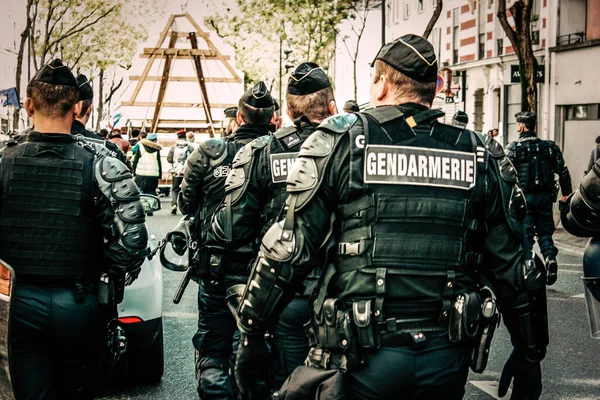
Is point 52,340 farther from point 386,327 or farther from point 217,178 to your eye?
point 217,178

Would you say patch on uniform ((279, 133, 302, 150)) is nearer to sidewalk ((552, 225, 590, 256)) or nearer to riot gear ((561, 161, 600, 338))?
riot gear ((561, 161, 600, 338))

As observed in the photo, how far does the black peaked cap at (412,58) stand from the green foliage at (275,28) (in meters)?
39.1

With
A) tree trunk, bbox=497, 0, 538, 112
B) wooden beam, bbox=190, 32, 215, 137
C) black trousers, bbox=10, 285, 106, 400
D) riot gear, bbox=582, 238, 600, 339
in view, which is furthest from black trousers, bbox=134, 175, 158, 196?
riot gear, bbox=582, 238, 600, 339

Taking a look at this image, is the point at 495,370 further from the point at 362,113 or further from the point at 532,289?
the point at 362,113

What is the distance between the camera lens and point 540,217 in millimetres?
11773

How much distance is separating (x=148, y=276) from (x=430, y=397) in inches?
146

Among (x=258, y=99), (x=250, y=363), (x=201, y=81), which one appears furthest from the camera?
(x=201, y=81)

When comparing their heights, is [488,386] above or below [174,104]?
below

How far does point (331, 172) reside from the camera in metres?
3.32

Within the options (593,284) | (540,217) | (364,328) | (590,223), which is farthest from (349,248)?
(540,217)

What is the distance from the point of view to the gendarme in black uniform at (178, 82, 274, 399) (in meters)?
5.64

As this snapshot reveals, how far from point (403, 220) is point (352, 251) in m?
0.20

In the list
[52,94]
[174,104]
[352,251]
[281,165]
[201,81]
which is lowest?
[352,251]

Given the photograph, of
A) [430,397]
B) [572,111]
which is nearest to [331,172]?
[430,397]
